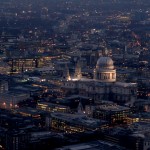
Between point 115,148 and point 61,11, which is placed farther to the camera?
Answer: point 61,11

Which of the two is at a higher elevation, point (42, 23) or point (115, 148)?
point (42, 23)

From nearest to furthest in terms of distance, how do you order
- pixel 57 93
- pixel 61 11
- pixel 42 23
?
pixel 57 93
pixel 42 23
pixel 61 11

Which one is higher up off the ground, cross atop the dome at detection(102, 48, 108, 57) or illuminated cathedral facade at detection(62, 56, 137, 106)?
cross atop the dome at detection(102, 48, 108, 57)

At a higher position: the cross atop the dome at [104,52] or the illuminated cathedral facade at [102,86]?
the cross atop the dome at [104,52]

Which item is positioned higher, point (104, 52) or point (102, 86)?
point (104, 52)

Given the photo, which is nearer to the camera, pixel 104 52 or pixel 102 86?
pixel 102 86

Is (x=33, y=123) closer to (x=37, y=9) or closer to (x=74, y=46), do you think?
(x=74, y=46)

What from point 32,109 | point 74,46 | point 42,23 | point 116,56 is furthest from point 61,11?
point 32,109

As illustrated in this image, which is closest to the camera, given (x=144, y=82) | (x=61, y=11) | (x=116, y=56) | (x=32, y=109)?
(x=32, y=109)

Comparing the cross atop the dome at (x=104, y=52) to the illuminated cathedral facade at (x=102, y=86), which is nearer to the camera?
the illuminated cathedral facade at (x=102, y=86)

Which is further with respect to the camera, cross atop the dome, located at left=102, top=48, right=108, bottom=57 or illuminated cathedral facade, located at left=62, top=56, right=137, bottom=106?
cross atop the dome, located at left=102, top=48, right=108, bottom=57
